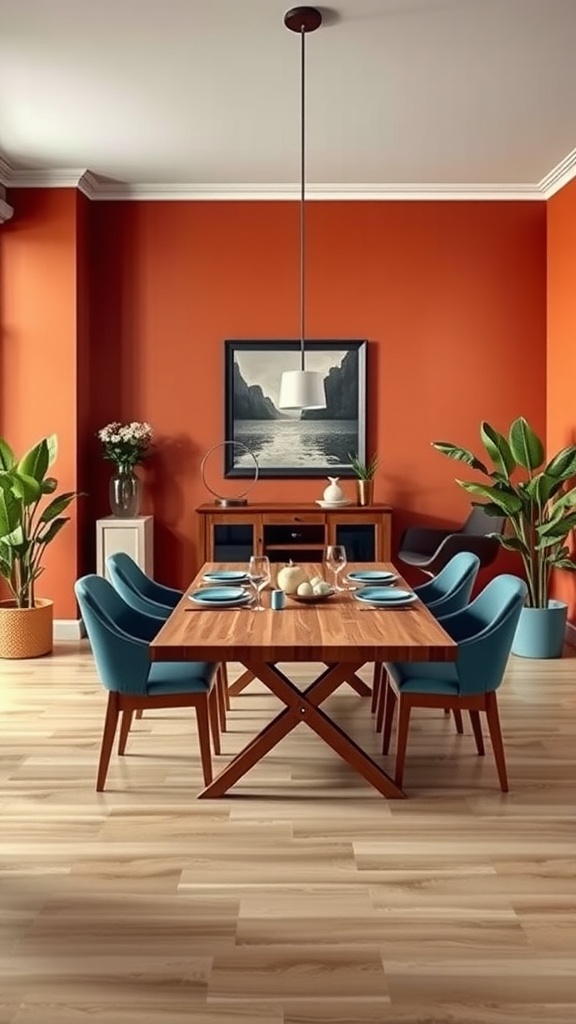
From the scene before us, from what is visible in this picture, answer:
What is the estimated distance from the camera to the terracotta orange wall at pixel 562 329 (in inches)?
233

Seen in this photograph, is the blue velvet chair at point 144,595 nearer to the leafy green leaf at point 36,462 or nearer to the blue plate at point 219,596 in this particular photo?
the blue plate at point 219,596

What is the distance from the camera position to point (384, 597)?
3732mm

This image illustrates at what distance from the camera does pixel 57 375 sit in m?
6.04

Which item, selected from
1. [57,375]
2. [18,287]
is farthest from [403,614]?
[18,287]

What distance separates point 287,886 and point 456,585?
183cm

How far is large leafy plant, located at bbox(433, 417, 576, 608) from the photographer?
17.8 feet

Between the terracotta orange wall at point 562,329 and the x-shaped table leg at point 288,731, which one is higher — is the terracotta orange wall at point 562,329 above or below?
above

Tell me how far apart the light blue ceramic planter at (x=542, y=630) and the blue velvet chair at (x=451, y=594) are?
1.29m

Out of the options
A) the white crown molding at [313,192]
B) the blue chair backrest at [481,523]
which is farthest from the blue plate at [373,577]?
the white crown molding at [313,192]

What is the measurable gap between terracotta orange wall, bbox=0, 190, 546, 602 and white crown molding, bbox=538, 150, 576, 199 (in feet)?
0.51

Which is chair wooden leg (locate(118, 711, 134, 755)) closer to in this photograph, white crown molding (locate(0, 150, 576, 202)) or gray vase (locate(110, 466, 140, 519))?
gray vase (locate(110, 466, 140, 519))

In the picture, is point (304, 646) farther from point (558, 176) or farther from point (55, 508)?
point (558, 176)

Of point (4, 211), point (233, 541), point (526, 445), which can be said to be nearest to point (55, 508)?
point (233, 541)

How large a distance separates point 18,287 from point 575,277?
11.4 ft
